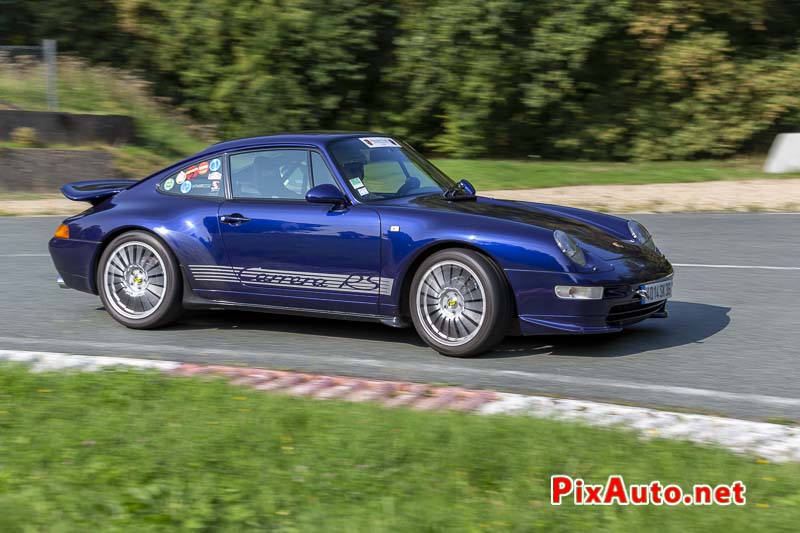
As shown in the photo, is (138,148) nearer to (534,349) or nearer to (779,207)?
(779,207)

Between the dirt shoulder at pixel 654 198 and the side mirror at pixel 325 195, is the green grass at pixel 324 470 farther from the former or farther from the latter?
the dirt shoulder at pixel 654 198

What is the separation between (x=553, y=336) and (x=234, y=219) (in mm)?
2390

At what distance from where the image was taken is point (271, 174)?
753 cm

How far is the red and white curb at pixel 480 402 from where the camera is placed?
4895 millimetres

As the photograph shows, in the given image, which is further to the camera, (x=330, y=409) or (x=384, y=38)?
(x=384, y=38)

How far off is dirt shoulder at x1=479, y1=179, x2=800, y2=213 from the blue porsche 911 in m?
8.29

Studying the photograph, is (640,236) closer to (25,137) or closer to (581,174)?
(581,174)

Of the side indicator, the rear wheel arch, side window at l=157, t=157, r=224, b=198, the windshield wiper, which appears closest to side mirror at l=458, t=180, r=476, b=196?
the windshield wiper

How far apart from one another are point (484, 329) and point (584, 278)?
2.29 feet

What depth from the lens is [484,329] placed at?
21.7 feet

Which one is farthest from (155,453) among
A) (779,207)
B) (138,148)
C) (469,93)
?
(469,93)

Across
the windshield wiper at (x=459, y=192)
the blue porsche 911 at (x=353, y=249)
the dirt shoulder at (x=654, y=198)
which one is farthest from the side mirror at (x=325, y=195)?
the dirt shoulder at (x=654, y=198)

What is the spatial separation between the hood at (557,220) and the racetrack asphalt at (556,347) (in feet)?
2.20

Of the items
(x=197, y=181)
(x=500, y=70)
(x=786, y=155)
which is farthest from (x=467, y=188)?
(x=500, y=70)
